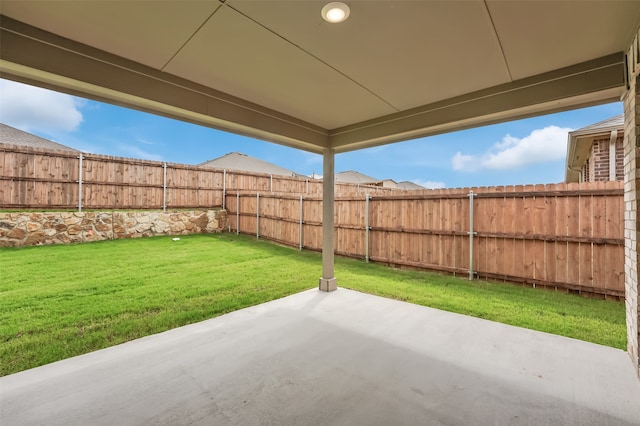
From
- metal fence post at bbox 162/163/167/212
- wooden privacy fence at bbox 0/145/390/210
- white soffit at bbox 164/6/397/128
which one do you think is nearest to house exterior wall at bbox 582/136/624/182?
white soffit at bbox 164/6/397/128

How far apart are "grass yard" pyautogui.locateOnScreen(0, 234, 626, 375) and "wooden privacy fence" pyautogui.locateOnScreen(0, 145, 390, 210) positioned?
1794 mm

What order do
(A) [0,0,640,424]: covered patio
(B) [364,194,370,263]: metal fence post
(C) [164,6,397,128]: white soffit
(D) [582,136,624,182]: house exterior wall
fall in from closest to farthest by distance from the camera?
(A) [0,0,640,424]: covered patio → (C) [164,6,397,128]: white soffit → (D) [582,136,624,182]: house exterior wall → (B) [364,194,370,263]: metal fence post

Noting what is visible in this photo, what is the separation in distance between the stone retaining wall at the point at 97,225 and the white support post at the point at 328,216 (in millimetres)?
7065

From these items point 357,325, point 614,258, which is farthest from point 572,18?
point 614,258

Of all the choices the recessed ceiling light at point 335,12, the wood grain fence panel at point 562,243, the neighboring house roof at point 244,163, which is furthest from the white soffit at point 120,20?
the neighboring house roof at point 244,163

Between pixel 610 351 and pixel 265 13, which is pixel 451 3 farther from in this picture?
pixel 610 351

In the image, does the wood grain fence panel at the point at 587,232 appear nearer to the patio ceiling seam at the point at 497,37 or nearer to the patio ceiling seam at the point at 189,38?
the patio ceiling seam at the point at 497,37

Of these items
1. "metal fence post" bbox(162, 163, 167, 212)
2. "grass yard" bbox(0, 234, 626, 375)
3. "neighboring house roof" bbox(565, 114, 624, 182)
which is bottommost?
"grass yard" bbox(0, 234, 626, 375)

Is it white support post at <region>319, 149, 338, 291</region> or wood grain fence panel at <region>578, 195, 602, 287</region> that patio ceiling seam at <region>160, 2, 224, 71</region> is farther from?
wood grain fence panel at <region>578, 195, 602, 287</region>

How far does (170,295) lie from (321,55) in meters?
3.67

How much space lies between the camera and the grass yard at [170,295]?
2787 mm

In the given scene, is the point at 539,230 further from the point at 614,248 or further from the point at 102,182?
the point at 102,182

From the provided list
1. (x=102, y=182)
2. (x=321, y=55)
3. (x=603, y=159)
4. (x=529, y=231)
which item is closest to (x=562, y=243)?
(x=529, y=231)

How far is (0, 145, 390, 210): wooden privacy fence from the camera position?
729cm
